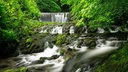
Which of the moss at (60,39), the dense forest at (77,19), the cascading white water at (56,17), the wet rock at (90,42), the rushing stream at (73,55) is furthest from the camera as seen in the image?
the cascading white water at (56,17)

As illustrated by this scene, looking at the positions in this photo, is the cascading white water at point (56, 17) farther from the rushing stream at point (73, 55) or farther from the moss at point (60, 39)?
the moss at point (60, 39)

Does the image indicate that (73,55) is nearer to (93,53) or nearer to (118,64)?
(93,53)

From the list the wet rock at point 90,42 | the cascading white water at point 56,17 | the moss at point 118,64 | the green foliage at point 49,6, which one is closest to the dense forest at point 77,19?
the moss at point 118,64

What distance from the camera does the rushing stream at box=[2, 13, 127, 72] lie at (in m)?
11.3

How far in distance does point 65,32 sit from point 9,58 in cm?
673

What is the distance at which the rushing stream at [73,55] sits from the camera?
11.3m

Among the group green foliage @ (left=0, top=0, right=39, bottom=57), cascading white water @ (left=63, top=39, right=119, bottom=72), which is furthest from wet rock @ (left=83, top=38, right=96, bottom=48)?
green foliage @ (left=0, top=0, right=39, bottom=57)

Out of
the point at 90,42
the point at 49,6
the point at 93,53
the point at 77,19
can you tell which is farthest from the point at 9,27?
the point at 49,6

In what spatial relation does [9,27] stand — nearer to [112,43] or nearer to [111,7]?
[112,43]

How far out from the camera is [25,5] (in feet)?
74.6

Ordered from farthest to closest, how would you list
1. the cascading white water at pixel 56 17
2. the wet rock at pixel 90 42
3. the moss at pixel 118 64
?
the cascading white water at pixel 56 17
the wet rock at pixel 90 42
the moss at pixel 118 64

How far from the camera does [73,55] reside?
533 inches

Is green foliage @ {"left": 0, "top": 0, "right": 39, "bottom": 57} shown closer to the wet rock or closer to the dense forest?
the dense forest

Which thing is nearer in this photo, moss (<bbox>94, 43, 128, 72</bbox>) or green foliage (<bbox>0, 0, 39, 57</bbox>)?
moss (<bbox>94, 43, 128, 72</bbox>)
